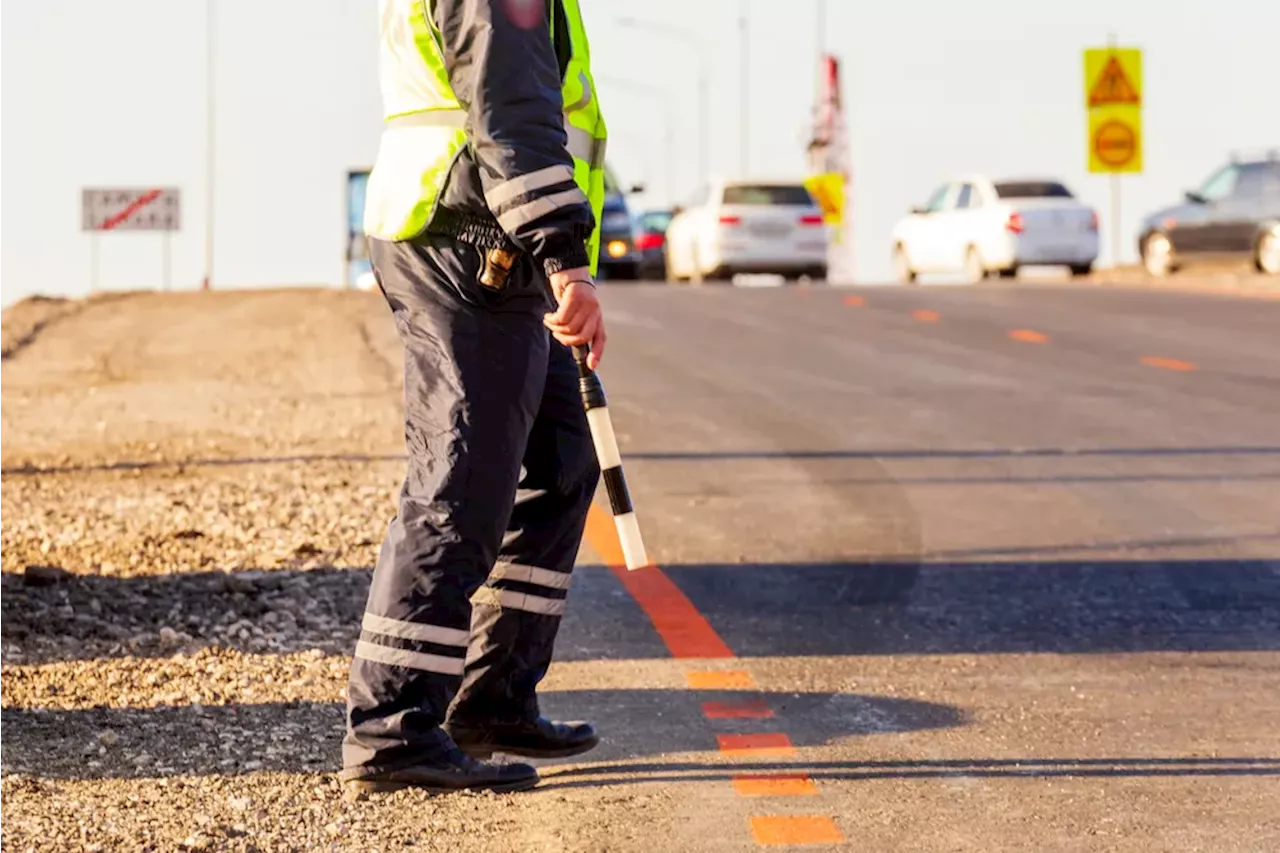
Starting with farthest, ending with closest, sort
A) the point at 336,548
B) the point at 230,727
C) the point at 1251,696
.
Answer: the point at 336,548, the point at 1251,696, the point at 230,727

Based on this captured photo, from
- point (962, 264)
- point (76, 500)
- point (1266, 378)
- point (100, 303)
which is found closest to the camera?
point (76, 500)

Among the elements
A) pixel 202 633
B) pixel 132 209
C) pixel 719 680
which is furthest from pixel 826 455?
pixel 132 209

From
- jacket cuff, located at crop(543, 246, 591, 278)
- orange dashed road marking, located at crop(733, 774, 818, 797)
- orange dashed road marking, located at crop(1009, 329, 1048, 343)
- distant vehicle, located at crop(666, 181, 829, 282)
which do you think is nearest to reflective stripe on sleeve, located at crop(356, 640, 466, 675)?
orange dashed road marking, located at crop(733, 774, 818, 797)

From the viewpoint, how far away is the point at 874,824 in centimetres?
490

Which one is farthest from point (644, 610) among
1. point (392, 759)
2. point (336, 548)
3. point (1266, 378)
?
point (1266, 378)

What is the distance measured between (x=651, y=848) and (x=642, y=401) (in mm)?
10605

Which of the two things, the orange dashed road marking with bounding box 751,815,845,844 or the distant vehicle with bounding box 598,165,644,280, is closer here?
the orange dashed road marking with bounding box 751,815,845,844

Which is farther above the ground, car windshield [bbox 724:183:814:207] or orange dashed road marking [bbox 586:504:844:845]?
car windshield [bbox 724:183:814:207]

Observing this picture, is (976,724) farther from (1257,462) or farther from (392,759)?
(1257,462)

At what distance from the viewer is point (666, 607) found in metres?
7.86

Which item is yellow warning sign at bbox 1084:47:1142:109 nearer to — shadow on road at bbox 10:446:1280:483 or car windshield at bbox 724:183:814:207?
car windshield at bbox 724:183:814:207

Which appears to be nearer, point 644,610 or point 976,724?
point 976,724

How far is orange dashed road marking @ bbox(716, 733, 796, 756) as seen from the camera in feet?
18.4

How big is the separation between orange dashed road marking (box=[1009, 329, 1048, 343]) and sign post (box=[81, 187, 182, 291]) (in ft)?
127
